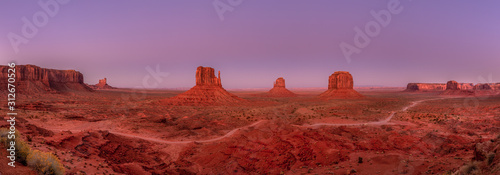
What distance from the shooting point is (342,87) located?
95688 mm

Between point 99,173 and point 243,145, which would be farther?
point 243,145

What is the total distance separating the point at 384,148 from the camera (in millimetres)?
17891

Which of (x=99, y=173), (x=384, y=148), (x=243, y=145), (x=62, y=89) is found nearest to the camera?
(x=99, y=173)

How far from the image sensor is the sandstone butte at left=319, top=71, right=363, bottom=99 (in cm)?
9062

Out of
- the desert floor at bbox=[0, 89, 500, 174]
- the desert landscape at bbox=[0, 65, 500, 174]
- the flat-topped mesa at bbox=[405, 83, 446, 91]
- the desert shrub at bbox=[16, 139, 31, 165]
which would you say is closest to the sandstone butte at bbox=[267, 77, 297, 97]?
the desert landscape at bbox=[0, 65, 500, 174]

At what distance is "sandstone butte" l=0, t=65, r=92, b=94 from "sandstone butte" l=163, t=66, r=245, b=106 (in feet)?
182

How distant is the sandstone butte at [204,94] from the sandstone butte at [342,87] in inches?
1833

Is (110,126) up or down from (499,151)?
down

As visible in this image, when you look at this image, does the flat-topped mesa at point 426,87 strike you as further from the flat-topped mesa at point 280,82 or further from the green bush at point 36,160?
the green bush at point 36,160

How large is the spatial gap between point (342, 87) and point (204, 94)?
62.8m

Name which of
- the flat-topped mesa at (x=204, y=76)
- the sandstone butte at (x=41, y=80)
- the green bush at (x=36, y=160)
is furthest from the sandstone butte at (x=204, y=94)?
the sandstone butte at (x=41, y=80)

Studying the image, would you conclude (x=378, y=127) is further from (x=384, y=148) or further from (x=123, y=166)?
(x=123, y=166)

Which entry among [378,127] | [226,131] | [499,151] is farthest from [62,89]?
[499,151]

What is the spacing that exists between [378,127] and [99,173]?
3090cm
